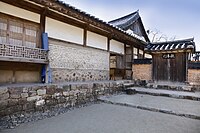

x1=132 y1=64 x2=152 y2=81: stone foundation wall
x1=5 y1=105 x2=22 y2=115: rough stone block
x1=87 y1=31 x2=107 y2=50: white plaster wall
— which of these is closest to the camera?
x1=5 y1=105 x2=22 y2=115: rough stone block

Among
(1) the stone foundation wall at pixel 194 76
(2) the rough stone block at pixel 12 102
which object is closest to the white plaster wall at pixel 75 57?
(2) the rough stone block at pixel 12 102

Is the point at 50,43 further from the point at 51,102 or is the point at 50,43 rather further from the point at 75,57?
the point at 51,102

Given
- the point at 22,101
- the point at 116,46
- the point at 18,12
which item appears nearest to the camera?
the point at 22,101

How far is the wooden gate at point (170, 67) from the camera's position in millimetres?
10547

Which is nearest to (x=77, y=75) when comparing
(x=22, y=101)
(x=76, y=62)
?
(x=76, y=62)

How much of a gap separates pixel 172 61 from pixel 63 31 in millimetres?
7667

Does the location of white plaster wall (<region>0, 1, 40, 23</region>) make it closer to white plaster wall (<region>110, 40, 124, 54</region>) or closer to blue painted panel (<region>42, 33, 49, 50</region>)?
blue painted panel (<region>42, 33, 49, 50</region>)

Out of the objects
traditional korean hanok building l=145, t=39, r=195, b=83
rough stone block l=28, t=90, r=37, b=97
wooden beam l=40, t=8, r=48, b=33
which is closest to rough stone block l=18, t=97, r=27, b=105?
rough stone block l=28, t=90, r=37, b=97

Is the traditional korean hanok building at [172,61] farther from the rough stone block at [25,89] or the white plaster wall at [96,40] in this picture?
the rough stone block at [25,89]

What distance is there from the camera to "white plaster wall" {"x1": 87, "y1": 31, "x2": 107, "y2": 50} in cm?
976

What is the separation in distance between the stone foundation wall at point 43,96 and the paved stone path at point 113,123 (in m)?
0.72

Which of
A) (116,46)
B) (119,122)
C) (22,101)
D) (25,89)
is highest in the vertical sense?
(116,46)

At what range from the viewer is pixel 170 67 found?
11.0 m

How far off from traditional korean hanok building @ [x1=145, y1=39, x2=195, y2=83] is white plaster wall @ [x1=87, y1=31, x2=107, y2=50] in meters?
3.48
